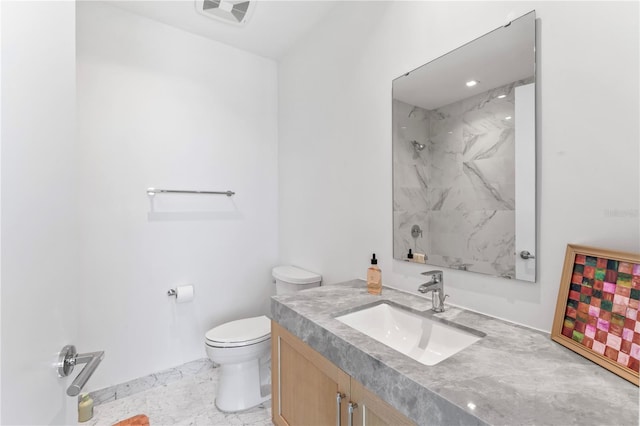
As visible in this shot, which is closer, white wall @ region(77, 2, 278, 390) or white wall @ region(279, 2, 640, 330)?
white wall @ region(279, 2, 640, 330)

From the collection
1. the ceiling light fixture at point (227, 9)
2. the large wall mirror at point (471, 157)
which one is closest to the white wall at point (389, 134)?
the large wall mirror at point (471, 157)

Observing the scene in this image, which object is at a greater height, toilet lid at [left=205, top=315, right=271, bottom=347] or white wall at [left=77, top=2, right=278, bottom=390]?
white wall at [left=77, top=2, right=278, bottom=390]

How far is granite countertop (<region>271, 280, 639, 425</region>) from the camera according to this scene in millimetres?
618

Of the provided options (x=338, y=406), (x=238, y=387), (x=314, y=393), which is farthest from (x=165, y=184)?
(x=338, y=406)

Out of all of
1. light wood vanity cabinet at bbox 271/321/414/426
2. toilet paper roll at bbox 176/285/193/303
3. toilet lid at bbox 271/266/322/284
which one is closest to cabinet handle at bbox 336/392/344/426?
light wood vanity cabinet at bbox 271/321/414/426

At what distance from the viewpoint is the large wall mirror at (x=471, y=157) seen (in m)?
1.05

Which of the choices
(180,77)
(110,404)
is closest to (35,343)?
(110,404)

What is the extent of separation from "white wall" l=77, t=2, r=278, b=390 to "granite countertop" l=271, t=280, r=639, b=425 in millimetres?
1452

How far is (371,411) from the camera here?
88 centimetres

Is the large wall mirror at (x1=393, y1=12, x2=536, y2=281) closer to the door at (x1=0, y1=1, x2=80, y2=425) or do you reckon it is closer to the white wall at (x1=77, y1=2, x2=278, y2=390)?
the door at (x1=0, y1=1, x2=80, y2=425)

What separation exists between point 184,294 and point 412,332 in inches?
63.1

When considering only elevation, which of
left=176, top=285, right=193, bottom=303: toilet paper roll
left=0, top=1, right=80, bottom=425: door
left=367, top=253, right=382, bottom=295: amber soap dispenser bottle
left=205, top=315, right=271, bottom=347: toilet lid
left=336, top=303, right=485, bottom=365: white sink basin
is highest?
left=0, top=1, right=80, bottom=425: door

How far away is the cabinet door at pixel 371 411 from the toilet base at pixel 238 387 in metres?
1.07

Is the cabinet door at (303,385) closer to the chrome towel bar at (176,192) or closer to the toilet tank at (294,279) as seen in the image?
the toilet tank at (294,279)
